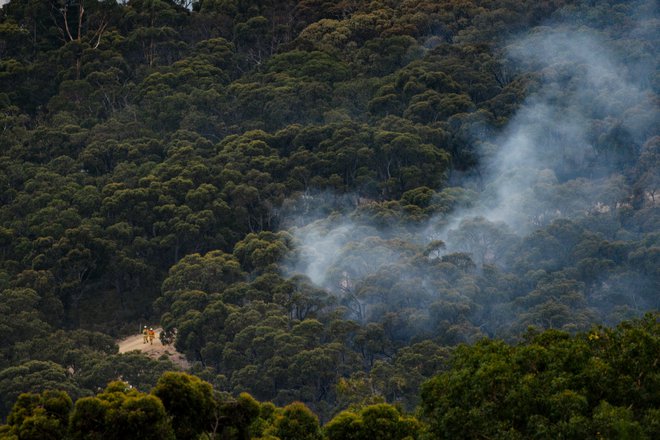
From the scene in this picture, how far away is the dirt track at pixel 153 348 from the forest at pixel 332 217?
567 millimetres

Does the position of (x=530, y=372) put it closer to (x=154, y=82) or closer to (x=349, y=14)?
(x=154, y=82)

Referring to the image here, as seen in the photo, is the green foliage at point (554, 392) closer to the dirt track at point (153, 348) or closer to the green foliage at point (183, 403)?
the green foliage at point (183, 403)

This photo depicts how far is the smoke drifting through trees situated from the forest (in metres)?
0.16

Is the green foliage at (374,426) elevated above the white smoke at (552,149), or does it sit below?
below

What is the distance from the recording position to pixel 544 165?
6919 cm

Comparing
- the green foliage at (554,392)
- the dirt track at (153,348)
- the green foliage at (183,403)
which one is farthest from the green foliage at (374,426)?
the dirt track at (153,348)

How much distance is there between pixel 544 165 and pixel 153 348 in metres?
24.8

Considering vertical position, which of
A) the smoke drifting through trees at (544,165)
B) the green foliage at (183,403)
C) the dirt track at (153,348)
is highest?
the smoke drifting through trees at (544,165)

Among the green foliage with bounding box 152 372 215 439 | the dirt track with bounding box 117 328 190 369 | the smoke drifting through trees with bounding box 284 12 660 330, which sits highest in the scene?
the smoke drifting through trees with bounding box 284 12 660 330

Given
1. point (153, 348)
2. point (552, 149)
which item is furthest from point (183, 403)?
point (552, 149)

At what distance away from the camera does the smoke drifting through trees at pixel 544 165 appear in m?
59.4

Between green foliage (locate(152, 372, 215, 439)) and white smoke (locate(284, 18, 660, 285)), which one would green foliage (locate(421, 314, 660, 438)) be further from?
Result: white smoke (locate(284, 18, 660, 285))

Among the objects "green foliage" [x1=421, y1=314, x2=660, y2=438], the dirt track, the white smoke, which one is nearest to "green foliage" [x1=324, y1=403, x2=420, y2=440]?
"green foliage" [x1=421, y1=314, x2=660, y2=438]

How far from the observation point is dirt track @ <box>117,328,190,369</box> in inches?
2137
